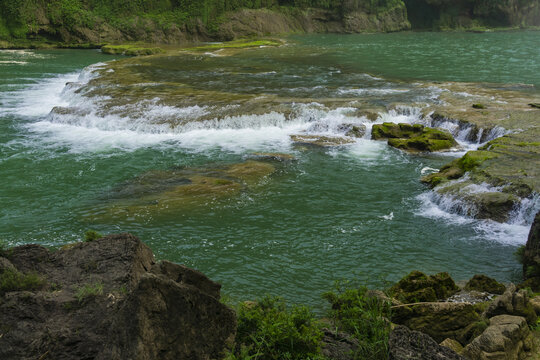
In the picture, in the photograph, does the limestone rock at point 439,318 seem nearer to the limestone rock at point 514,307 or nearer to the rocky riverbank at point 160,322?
the rocky riverbank at point 160,322

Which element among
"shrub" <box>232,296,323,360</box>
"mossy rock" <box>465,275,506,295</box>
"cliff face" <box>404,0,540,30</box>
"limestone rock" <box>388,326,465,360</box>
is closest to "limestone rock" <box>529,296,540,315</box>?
"mossy rock" <box>465,275,506,295</box>

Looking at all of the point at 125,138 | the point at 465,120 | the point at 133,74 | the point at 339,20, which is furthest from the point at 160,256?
the point at 339,20

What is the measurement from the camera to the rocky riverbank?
17.9 feet

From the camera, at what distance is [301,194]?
16.7 meters

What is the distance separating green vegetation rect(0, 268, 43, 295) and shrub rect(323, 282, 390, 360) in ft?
13.1

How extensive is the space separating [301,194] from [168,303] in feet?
37.3

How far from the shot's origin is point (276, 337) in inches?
254

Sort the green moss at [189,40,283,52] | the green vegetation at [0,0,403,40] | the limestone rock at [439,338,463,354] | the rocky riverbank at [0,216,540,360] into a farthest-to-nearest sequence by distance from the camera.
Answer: the green vegetation at [0,0,403,40]
the green moss at [189,40,283,52]
the limestone rock at [439,338,463,354]
the rocky riverbank at [0,216,540,360]

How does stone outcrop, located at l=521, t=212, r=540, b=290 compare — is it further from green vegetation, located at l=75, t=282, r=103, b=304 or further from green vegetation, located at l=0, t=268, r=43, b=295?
green vegetation, located at l=0, t=268, r=43, b=295

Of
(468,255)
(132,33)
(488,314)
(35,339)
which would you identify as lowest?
(468,255)

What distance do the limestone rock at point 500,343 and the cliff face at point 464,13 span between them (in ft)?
296

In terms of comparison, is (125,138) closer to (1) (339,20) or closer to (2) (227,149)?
(2) (227,149)

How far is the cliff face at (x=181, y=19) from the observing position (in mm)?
59531

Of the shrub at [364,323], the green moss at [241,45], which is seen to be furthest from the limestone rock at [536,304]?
the green moss at [241,45]
